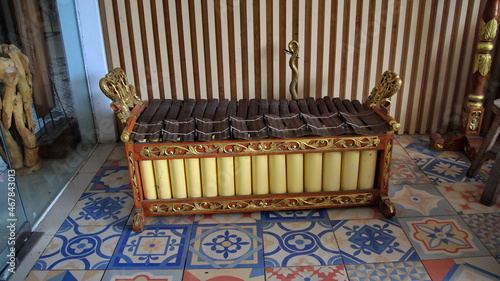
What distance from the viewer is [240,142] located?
2.62m

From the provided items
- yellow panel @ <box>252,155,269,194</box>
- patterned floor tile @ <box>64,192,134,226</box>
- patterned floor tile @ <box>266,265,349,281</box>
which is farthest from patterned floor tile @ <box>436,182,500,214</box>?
patterned floor tile @ <box>64,192,134,226</box>

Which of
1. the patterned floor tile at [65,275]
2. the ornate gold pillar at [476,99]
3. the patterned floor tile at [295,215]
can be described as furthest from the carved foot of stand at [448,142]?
the patterned floor tile at [65,275]

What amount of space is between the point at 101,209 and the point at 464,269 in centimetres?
226

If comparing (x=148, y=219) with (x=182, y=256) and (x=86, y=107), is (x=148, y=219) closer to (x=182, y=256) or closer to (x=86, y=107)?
(x=182, y=256)

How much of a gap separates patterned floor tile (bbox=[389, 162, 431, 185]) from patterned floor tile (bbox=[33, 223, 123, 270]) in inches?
78.7

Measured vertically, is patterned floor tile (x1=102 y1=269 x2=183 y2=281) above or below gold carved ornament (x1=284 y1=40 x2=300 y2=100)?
below

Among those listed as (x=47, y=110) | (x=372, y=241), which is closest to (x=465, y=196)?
(x=372, y=241)

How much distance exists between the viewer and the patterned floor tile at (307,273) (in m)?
2.30

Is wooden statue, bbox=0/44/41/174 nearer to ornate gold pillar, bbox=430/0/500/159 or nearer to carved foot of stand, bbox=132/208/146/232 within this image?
carved foot of stand, bbox=132/208/146/232

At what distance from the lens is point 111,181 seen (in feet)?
10.9

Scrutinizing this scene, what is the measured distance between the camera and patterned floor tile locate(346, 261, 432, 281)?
7.50 ft

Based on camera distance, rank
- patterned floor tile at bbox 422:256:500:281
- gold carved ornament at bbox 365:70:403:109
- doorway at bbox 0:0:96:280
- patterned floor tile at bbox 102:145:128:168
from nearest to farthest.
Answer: patterned floor tile at bbox 422:256:500:281, doorway at bbox 0:0:96:280, gold carved ornament at bbox 365:70:403:109, patterned floor tile at bbox 102:145:128:168

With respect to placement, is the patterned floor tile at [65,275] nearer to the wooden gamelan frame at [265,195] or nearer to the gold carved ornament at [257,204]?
the wooden gamelan frame at [265,195]

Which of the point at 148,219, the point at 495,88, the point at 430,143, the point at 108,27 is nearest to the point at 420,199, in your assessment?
the point at 430,143
